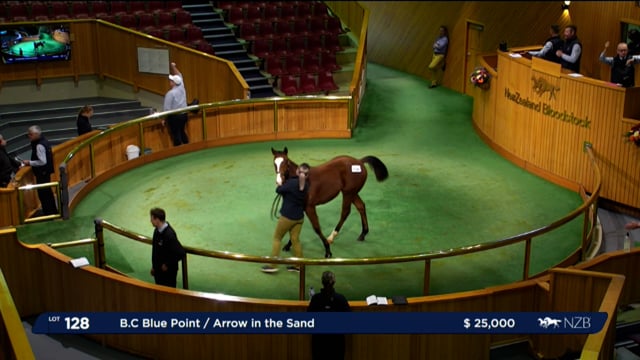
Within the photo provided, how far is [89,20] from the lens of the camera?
19141mm

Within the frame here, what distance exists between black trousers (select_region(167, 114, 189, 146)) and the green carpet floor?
1.29ft

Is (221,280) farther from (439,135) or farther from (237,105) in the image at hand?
(439,135)

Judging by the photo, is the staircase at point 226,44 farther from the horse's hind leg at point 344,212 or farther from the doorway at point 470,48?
the horse's hind leg at point 344,212

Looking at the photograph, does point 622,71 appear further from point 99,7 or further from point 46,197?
point 99,7

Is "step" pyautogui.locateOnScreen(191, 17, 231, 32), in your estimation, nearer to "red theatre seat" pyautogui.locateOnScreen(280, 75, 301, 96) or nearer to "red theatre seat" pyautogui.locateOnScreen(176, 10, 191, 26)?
"red theatre seat" pyautogui.locateOnScreen(176, 10, 191, 26)

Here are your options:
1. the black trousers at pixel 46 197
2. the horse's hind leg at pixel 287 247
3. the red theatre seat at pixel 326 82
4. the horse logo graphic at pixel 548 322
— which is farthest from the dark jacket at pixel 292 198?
the red theatre seat at pixel 326 82

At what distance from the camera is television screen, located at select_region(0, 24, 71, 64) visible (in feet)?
60.5

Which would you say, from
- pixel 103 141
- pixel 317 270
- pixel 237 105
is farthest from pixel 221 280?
pixel 237 105

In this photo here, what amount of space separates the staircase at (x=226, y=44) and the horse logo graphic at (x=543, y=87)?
21.1 ft

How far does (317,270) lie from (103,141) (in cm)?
584

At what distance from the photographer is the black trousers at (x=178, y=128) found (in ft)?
54.4

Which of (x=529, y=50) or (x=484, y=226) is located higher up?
(x=529, y=50)

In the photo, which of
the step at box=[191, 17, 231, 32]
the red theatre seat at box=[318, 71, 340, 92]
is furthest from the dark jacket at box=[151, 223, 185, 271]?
the step at box=[191, 17, 231, 32]

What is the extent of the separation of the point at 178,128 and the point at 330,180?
5562 millimetres
